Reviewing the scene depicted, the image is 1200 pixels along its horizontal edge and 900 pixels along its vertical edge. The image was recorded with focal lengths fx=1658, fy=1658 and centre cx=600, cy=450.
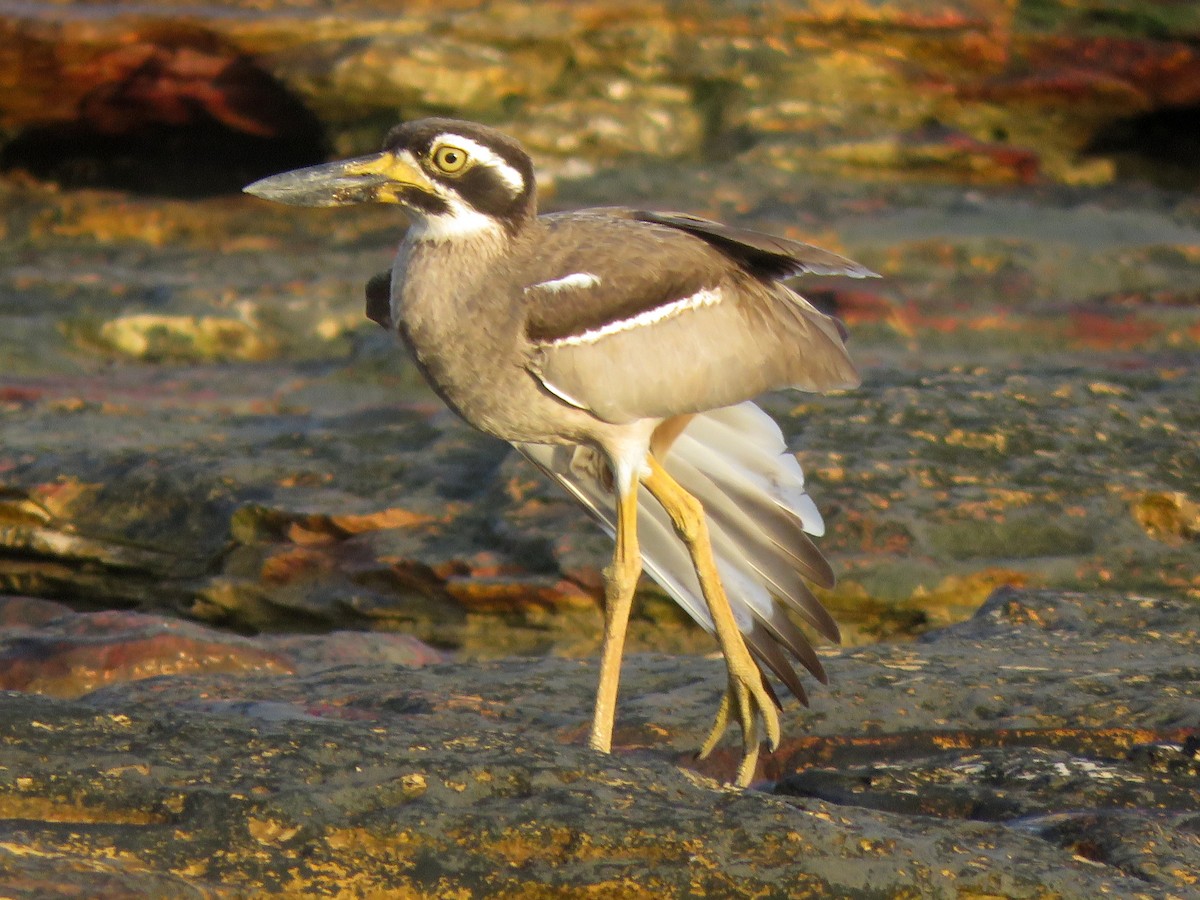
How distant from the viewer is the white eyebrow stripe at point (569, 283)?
483cm

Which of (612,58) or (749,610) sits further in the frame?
(612,58)

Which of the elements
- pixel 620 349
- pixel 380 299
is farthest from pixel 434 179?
pixel 620 349

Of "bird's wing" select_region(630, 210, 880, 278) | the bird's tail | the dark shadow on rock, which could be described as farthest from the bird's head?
the dark shadow on rock

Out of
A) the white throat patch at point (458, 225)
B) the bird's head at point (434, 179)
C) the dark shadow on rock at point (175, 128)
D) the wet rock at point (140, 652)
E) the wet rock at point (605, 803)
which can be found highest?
the bird's head at point (434, 179)

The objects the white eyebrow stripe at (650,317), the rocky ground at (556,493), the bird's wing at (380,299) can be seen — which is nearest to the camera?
the rocky ground at (556,493)

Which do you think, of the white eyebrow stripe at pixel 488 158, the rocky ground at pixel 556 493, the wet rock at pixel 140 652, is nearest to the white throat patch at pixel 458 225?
the white eyebrow stripe at pixel 488 158

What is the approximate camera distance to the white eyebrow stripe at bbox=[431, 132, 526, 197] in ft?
15.8

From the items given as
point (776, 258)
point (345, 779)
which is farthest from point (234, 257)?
point (345, 779)

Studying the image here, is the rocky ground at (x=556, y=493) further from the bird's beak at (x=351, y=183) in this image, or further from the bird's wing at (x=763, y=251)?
the bird's beak at (x=351, y=183)

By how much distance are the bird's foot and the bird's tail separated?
1.56ft

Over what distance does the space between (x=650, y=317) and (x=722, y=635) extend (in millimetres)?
989

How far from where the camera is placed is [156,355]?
9.45 m

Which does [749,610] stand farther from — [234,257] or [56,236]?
[56,236]

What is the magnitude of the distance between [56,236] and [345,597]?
4.87 meters
